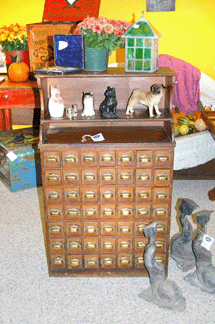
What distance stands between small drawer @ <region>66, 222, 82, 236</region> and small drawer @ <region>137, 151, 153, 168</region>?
0.62 metres

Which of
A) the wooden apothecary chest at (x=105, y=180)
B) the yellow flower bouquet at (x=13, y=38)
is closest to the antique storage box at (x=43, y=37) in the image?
the yellow flower bouquet at (x=13, y=38)

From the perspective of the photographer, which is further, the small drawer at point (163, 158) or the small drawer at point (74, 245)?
the small drawer at point (74, 245)

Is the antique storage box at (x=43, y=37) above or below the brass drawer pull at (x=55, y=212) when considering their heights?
above

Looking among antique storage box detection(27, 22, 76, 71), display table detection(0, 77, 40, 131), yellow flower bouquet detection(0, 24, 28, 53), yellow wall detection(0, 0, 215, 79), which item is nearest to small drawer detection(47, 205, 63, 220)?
display table detection(0, 77, 40, 131)

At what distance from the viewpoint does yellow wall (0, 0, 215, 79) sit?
17.2ft

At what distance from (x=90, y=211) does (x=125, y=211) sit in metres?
0.25

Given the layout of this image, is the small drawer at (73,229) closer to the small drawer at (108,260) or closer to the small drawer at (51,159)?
the small drawer at (108,260)

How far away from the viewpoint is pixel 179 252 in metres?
2.97

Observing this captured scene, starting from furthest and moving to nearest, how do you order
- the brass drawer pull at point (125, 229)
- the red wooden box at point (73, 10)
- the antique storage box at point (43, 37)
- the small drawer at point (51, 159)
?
the red wooden box at point (73, 10), the antique storage box at point (43, 37), the brass drawer pull at point (125, 229), the small drawer at point (51, 159)

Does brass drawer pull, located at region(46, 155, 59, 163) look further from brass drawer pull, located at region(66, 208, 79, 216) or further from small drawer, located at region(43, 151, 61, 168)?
brass drawer pull, located at region(66, 208, 79, 216)

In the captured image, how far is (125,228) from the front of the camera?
2.68 metres

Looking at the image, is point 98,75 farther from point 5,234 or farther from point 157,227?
point 5,234

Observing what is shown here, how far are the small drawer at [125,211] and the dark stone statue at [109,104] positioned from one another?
626 millimetres

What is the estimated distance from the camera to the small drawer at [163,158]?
8.09ft
